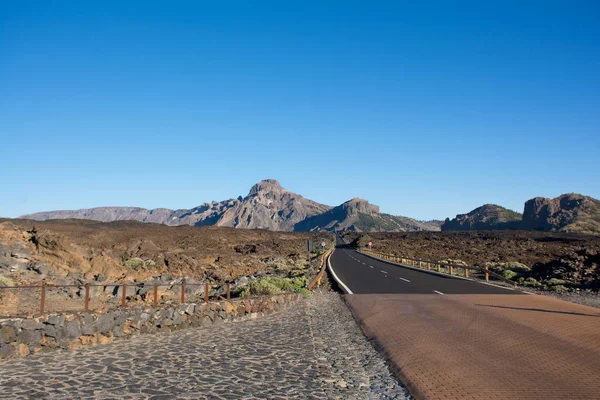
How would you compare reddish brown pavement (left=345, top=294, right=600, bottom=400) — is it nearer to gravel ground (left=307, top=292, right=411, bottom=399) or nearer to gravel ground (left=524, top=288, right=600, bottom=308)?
gravel ground (left=307, top=292, right=411, bottom=399)

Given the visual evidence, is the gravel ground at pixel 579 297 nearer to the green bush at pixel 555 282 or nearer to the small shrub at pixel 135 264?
the green bush at pixel 555 282

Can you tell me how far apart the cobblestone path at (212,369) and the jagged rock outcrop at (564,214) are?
5816 inches

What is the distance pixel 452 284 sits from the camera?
84.6 ft

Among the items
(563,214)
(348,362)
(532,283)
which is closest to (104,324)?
(348,362)

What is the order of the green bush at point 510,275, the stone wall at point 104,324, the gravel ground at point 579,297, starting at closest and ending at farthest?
the stone wall at point 104,324
the gravel ground at point 579,297
the green bush at point 510,275

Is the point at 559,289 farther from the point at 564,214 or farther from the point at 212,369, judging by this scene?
the point at 564,214

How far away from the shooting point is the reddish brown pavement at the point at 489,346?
727 centimetres

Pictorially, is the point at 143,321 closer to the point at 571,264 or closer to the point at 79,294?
the point at 79,294

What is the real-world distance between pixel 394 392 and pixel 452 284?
1971cm

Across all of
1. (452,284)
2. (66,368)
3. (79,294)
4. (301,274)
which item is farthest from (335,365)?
(301,274)

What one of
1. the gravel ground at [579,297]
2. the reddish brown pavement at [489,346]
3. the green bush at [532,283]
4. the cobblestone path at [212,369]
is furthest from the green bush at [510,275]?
the cobblestone path at [212,369]

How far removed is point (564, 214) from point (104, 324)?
186 metres

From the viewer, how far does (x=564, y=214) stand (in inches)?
6634

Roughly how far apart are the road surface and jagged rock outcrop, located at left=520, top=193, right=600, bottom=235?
459ft
